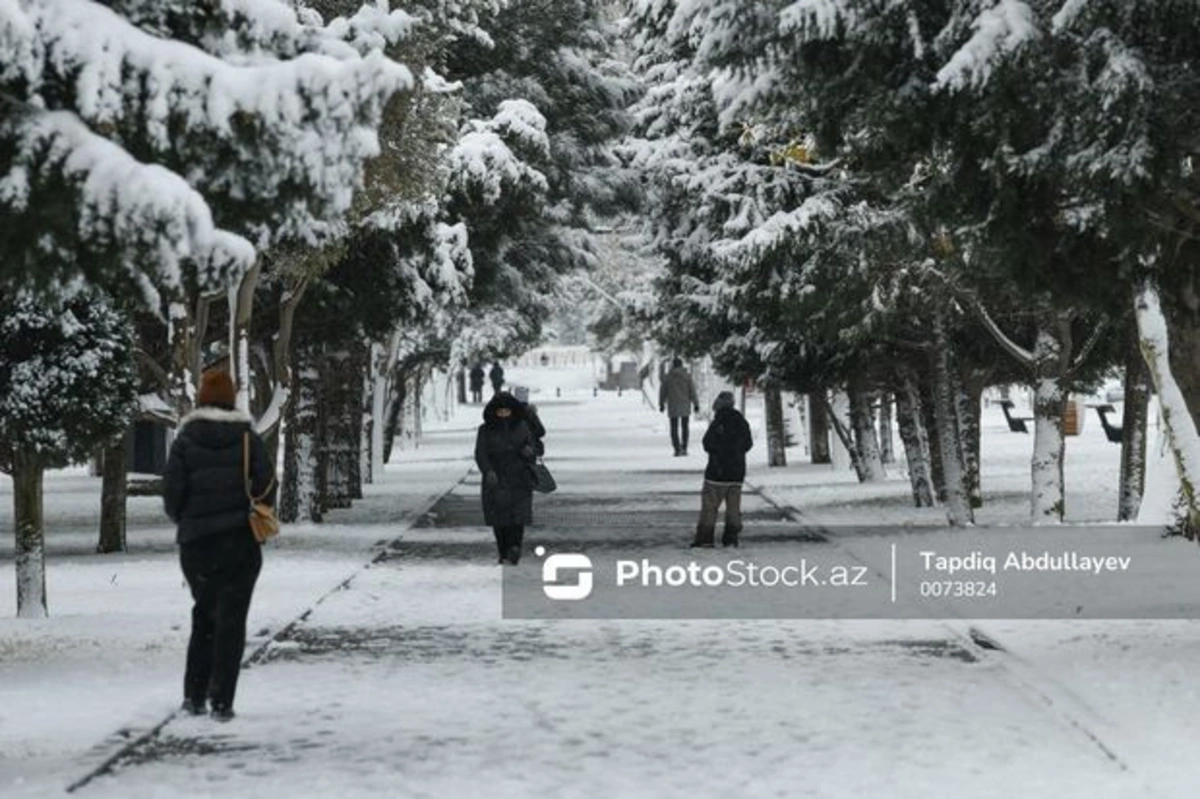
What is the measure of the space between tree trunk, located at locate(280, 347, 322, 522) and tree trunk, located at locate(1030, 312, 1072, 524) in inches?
331

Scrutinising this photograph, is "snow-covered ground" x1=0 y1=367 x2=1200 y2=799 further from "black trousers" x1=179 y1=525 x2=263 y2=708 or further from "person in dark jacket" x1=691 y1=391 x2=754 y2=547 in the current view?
"person in dark jacket" x1=691 y1=391 x2=754 y2=547

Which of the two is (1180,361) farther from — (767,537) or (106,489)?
(106,489)

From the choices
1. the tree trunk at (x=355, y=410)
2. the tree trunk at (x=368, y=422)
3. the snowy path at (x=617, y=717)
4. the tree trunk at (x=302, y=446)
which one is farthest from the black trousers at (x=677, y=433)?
the snowy path at (x=617, y=717)

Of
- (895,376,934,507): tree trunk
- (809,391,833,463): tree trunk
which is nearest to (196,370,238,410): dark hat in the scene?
(895,376,934,507): tree trunk

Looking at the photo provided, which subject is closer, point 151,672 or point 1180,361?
point 151,672

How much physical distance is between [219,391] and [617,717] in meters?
2.56

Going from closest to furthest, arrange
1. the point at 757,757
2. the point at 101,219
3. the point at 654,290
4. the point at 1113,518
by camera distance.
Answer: the point at 101,219
the point at 757,757
the point at 1113,518
the point at 654,290

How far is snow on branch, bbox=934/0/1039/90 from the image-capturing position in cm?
1067

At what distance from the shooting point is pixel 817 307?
23094mm

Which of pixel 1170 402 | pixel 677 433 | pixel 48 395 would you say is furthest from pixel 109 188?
pixel 677 433

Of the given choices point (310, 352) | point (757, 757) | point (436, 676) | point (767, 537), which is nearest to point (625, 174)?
point (310, 352)

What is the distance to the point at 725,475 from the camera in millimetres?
21891

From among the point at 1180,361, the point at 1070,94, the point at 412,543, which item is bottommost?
the point at 412,543

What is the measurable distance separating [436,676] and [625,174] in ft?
60.5
